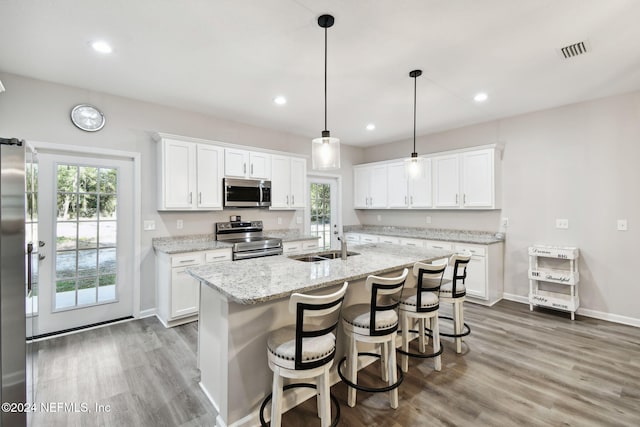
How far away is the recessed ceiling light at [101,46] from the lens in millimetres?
2383

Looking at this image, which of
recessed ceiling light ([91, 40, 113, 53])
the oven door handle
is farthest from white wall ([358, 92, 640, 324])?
recessed ceiling light ([91, 40, 113, 53])

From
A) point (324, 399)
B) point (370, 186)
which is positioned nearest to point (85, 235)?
point (324, 399)

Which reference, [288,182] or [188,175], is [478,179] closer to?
[288,182]

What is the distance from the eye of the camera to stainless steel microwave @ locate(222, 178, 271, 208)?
4156 millimetres

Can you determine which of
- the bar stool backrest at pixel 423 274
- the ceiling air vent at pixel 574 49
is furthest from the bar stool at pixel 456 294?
the ceiling air vent at pixel 574 49

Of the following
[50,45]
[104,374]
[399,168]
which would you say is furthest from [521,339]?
[50,45]

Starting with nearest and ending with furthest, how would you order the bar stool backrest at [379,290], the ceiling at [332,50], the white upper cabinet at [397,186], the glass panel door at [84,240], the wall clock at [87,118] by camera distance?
the bar stool backrest at [379,290] < the ceiling at [332,50] < the glass panel door at [84,240] < the wall clock at [87,118] < the white upper cabinet at [397,186]

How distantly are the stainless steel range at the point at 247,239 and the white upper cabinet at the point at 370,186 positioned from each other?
2404 millimetres

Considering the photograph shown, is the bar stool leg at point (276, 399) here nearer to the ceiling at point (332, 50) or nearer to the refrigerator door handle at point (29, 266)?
the refrigerator door handle at point (29, 266)

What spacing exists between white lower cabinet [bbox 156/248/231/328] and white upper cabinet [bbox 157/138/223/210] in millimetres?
695

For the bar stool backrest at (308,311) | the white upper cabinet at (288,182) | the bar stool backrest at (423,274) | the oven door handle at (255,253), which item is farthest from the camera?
the white upper cabinet at (288,182)

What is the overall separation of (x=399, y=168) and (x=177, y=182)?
3.79 meters

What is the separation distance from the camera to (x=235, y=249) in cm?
381

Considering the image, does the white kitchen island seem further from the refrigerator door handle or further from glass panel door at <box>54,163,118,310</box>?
glass panel door at <box>54,163,118,310</box>
